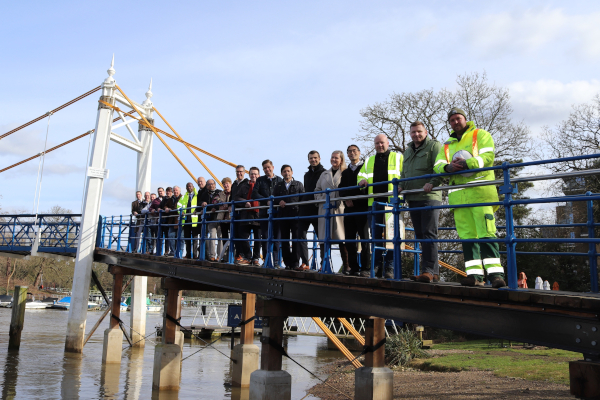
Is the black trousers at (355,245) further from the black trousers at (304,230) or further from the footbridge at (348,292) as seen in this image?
the black trousers at (304,230)

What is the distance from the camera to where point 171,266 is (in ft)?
38.4

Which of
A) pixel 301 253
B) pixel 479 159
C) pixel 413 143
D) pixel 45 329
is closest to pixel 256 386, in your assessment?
pixel 301 253

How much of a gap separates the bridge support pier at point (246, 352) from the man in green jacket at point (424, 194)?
7175 mm

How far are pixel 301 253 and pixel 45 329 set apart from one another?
2672cm

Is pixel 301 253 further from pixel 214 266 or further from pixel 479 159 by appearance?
pixel 479 159

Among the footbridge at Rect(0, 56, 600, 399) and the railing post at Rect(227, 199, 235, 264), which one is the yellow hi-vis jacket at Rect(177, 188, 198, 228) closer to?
the footbridge at Rect(0, 56, 600, 399)

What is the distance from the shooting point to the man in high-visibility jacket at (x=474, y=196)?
4816 millimetres

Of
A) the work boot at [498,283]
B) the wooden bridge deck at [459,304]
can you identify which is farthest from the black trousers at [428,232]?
the work boot at [498,283]

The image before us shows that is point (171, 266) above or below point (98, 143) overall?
below

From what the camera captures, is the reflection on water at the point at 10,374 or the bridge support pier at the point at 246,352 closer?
the bridge support pier at the point at 246,352

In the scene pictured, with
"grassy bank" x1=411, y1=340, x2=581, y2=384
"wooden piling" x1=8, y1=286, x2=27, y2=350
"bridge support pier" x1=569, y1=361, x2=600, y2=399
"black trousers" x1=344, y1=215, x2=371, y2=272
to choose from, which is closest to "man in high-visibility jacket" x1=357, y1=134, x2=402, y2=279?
"black trousers" x1=344, y1=215, x2=371, y2=272

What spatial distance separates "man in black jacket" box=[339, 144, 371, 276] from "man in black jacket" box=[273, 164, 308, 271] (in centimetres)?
116

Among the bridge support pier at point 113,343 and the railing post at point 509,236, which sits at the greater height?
the railing post at point 509,236

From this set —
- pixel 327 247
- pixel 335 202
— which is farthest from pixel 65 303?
pixel 327 247
